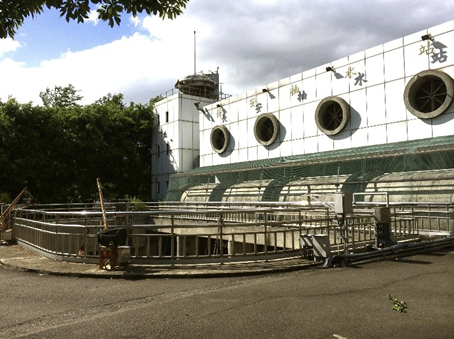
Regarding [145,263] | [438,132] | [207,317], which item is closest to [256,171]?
[438,132]

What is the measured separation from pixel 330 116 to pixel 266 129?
629 cm

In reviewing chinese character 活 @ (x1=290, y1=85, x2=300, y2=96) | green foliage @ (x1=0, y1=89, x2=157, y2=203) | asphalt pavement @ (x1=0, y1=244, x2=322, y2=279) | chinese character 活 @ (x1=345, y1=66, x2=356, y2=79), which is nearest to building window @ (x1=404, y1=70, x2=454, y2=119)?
chinese character 活 @ (x1=345, y1=66, x2=356, y2=79)

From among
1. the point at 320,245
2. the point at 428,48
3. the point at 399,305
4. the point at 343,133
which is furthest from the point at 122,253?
the point at 343,133

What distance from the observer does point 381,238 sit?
1040cm

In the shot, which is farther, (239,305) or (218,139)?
(218,139)

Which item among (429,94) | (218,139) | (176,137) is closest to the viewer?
(429,94)

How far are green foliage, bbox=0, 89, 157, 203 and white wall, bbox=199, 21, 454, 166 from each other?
536 inches

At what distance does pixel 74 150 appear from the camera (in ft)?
120

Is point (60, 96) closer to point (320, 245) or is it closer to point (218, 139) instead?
point (218, 139)

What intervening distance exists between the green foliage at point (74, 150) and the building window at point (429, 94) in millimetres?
27466

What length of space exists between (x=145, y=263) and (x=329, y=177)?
15674 millimetres

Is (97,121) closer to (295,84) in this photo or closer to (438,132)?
(295,84)

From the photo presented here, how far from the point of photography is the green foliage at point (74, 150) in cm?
3266

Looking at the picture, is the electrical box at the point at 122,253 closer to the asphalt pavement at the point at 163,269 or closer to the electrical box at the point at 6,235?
the asphalt pavement at the point at 163,269
